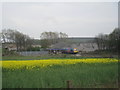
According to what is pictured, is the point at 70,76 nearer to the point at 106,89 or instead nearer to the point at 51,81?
the point at 51,81

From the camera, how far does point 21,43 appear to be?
142 ft

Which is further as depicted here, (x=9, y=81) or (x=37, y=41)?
(x=37, y=41)

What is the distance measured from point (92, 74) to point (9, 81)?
4.10 m

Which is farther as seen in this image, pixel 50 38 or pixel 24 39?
pixel 50 38

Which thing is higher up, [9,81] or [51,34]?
[51,34]

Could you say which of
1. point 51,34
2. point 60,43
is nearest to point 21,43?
point 51,34

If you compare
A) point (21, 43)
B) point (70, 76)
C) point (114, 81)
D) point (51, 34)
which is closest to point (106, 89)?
point (114, 81)

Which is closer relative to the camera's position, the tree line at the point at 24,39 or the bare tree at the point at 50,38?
the tree line at the point at 24,39

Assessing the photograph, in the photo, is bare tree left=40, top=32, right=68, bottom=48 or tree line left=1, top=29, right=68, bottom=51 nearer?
tree line left=1, top=29, right=68, bottom=51

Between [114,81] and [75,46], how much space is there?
45542 millimetres

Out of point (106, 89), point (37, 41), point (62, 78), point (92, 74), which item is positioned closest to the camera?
point (106, 89)

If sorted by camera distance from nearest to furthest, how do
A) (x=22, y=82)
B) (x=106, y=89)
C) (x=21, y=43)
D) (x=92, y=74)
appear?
(x=106, y=89) → (x=22, y=82) → (x=92, y=74) → (x=21, y=43)

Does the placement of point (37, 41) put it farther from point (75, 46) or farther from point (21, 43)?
point (75, 46)

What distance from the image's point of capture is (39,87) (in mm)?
5914
